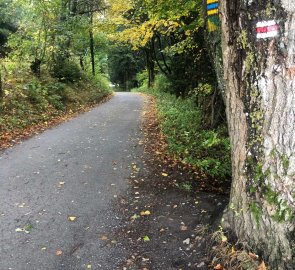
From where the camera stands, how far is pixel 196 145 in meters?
8.72

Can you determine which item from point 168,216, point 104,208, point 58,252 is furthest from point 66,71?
point 58,252

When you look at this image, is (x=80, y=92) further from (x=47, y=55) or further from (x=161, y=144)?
(x=161, y=144)

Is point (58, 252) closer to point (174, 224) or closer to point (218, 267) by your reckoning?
point (174, 224)

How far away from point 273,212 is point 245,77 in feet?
4.60

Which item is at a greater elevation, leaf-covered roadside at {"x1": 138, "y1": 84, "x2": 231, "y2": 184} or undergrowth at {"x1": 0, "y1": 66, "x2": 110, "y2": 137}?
undergrowth at {"x1": 0, "y1": 66, "x2": 110, "y2": 137}

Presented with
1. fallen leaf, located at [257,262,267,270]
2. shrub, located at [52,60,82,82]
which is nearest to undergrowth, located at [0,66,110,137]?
shrub, located at [52,60,82,82]

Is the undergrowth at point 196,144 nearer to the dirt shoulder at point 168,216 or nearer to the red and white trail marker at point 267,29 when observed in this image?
the dirt shoulder at point 168,216

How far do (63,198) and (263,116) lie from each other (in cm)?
387

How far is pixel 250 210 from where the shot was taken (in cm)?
352

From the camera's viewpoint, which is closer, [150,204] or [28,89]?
[150,204]

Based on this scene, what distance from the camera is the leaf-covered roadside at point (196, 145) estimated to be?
23.1 feet

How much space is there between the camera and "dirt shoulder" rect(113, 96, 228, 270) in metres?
3.98

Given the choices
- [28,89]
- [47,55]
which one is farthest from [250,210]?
[47,55]

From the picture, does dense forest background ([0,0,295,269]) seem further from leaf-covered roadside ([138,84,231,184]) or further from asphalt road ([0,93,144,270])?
asphalt road ([0,93,144,270])
